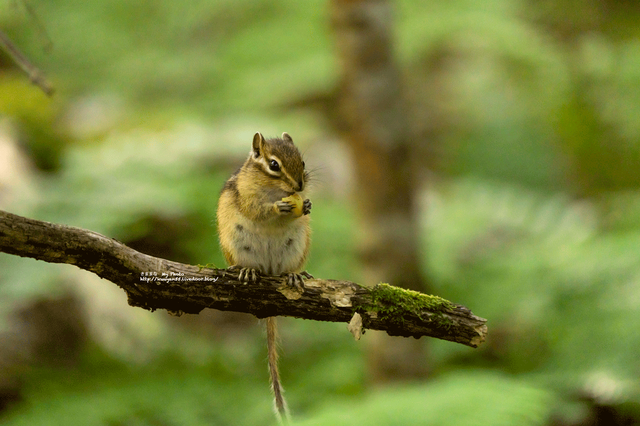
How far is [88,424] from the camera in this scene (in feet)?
12.0

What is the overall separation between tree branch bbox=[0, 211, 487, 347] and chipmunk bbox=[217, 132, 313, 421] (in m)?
0.59

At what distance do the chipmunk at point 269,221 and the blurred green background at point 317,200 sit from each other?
28.5 inches

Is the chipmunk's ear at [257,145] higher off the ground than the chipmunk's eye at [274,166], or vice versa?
the chipmunk's ear at [257,145]

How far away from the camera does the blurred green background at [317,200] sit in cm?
400

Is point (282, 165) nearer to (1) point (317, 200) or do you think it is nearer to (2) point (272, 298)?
(2) point (272, 298)

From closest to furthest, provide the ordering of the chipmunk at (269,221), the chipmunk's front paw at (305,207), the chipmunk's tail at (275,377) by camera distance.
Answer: the chipmunk's tail at (275,377), the chipmunk's front paw at (305,207), the chipmunk at (269,221)

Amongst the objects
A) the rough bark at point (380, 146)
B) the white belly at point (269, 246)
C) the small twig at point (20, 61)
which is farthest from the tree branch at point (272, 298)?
the rough bark at point (380, 146)

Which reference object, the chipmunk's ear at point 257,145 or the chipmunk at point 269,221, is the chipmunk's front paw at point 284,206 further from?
the chipmunk's ear at point 257,145

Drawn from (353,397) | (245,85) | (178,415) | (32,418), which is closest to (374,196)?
(353,397)

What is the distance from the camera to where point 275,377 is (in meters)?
2.88

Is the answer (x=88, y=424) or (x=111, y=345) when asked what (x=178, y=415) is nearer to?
(x=88, y=424)

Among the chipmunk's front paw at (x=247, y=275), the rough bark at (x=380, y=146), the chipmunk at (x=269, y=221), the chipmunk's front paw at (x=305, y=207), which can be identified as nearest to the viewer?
the chipmunk's front paw at (x=247, y=275)

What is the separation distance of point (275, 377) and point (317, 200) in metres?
3.87

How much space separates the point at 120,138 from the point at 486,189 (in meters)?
3.64
